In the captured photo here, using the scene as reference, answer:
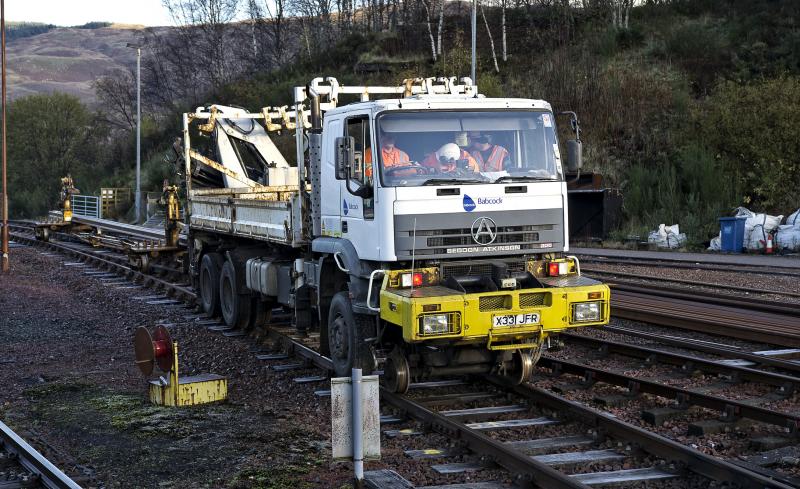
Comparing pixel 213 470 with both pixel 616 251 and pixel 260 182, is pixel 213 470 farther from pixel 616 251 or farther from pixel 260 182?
pixel 616 251

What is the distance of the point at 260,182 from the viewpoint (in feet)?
56.8

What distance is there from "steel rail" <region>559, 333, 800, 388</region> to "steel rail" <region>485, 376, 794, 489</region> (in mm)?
2001

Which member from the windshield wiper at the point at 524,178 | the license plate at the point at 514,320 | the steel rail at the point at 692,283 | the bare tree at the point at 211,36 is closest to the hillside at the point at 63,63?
the bare tree at the point at 211,36

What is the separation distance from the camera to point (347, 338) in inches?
391

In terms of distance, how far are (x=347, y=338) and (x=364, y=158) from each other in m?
1.89

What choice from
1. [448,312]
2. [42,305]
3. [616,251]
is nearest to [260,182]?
[42,305]

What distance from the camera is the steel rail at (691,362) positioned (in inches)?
380

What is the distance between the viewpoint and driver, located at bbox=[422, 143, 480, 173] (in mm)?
9414

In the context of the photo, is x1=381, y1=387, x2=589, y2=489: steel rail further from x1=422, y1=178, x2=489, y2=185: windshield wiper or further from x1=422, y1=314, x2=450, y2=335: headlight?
x1=422, y1=178, x2=489, y2=185: windshield wiper

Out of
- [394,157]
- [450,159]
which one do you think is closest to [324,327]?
[394,157]

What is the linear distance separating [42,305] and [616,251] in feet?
54.2

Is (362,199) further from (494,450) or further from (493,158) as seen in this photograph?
(494,450)

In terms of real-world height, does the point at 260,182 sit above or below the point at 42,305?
above

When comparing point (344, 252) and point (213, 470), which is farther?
point (344, 252)
